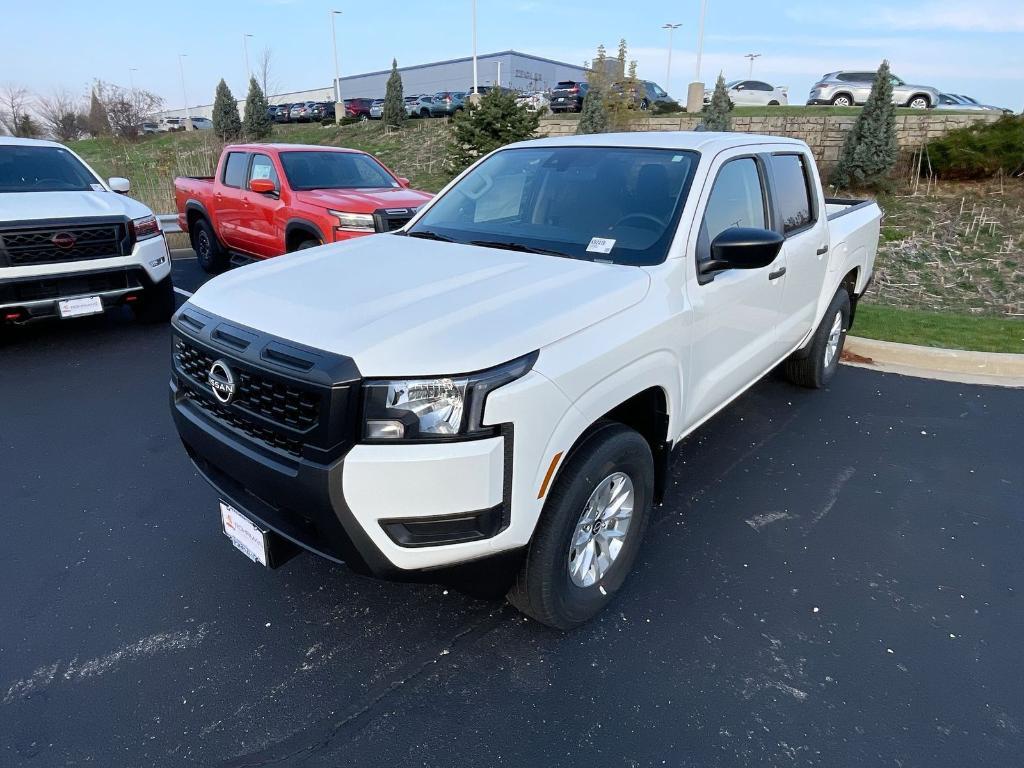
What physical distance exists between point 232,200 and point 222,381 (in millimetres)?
7014

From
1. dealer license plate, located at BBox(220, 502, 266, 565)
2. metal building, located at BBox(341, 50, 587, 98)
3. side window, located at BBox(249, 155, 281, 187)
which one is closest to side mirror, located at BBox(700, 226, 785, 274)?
dealer license plate, located at BBox(220, 502, 266, 565)

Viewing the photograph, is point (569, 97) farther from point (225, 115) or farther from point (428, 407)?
point (428, 407)

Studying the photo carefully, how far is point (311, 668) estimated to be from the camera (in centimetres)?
244

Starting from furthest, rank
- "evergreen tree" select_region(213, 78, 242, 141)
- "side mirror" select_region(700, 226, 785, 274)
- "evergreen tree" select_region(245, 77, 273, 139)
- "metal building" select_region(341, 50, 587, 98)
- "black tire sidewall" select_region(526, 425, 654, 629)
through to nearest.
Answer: "metal building" select_region(341, 50, 587, 98), "evergreen tree" select_region(213, 78, 242, 141), "evergreen tree" select_region(245, 77, 273, 139), "side mirror" select_region(700, 226, 785, 274), "black tire sidewall" select_region(526, 425, 654, 629)

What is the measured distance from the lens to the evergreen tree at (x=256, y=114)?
123ft

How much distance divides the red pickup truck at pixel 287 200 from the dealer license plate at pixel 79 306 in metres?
2.18

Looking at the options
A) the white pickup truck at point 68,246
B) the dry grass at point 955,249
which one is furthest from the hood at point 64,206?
the dry grass at point 955,249

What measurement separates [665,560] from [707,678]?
0.73m

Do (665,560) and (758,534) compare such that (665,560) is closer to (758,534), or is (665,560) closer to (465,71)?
(758,534)

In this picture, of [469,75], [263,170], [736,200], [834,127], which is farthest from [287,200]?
[469,75]

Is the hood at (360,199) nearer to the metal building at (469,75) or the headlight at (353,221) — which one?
the headlight at (353,221)

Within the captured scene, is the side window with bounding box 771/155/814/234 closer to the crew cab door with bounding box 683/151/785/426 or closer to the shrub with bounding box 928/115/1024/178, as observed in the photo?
the crew cab door with bounding box 683/151/785/426

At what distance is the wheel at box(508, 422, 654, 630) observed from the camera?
2.29m

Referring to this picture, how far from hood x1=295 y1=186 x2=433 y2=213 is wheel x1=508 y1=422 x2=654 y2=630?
16.2 feet
